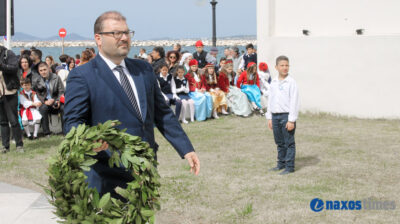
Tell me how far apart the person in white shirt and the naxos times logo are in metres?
1.49

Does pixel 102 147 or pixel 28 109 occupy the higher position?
pixel 102 147

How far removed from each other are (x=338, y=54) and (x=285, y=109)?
682 cm

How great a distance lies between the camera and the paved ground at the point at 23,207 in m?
6.03

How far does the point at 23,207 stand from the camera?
6527mm

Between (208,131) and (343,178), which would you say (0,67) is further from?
(343,178)

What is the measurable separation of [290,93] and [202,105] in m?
6.44

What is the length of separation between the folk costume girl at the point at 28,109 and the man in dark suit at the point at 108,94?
850cm

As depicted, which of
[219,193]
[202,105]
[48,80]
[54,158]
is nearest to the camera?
[54,158]

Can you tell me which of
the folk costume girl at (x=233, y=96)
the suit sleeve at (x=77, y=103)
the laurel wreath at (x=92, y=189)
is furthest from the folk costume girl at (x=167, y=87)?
the laurel wreath at (x=92, y=189)

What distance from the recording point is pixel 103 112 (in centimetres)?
363

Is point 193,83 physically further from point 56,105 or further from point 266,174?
point 266,174

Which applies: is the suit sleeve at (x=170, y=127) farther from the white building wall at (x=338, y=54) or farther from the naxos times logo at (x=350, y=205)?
the white building wall at (x=338, y=54)

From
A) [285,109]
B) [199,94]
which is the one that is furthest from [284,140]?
[199,94]

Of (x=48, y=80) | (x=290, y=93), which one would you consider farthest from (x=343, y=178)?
(x=48, y=80)
